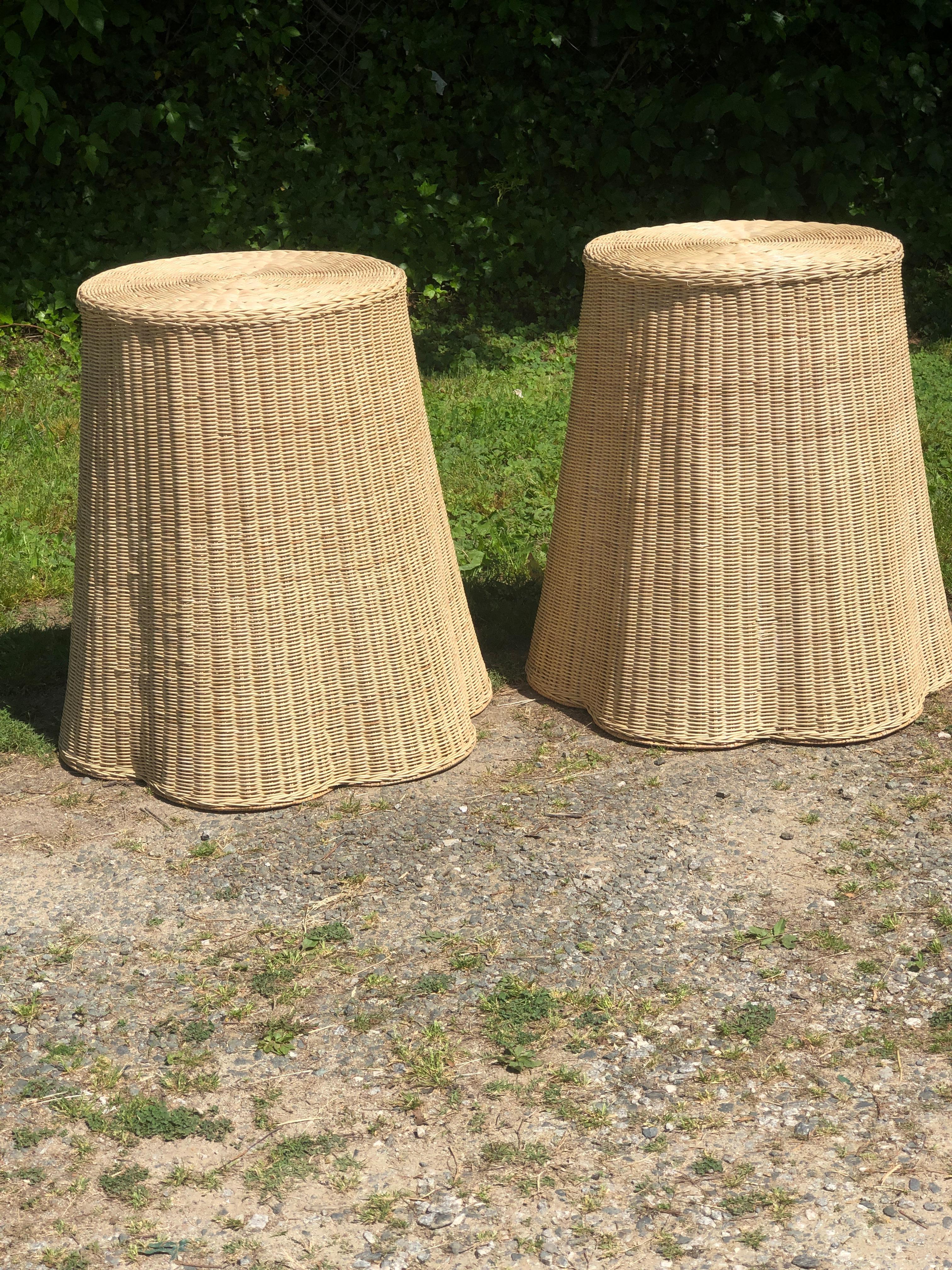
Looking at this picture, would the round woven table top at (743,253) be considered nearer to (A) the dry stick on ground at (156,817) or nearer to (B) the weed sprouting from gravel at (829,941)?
(B) the weed sprouting from gravel at (829,941)

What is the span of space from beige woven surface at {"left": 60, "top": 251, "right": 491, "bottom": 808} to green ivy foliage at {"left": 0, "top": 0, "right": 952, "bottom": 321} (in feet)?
12.5

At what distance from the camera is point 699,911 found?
3.05 metres

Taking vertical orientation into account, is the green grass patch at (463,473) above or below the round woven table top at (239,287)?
below

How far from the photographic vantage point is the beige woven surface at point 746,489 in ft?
11.3

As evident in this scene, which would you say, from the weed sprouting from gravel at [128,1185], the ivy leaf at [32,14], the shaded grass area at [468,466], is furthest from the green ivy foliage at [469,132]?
the weed sprouting from gravel at [128,1185]

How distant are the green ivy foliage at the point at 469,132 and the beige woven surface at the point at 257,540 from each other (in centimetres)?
380

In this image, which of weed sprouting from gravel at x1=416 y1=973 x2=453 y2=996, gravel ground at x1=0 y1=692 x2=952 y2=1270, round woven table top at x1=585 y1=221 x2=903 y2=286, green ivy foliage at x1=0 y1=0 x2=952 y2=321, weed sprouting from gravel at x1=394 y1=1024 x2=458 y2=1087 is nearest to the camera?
gravel ground at x1=0 y1=692 x2=952 y2=1270

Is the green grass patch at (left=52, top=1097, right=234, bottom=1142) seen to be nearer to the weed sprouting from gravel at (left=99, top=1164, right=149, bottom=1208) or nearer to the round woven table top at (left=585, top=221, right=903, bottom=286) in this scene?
the weed sprouting from gravel at (left=99, top=1164, right=149, bottom=1208)

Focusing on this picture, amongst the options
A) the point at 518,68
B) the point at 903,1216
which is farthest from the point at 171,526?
the point at 518,68

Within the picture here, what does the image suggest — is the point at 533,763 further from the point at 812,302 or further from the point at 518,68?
the point at 518,68

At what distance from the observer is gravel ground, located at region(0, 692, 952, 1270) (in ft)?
7.48

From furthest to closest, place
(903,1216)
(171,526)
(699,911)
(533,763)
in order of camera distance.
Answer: (533,763) < (171,526) < (699,911) < (903,1216)

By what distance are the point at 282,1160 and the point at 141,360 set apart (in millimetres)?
1785

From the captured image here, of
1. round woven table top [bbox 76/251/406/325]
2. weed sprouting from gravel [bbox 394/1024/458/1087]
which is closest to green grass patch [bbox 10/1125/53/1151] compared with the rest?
weed sprouting from gravel [bbox 394/1024/458/1087]
